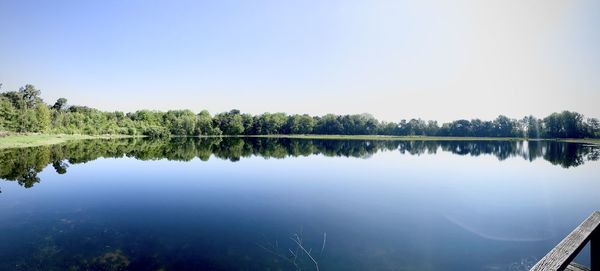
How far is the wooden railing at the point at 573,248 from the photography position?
91.0 inches

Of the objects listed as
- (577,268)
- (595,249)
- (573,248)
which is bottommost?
(577,268)

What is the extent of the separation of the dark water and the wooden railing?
20.2 feet

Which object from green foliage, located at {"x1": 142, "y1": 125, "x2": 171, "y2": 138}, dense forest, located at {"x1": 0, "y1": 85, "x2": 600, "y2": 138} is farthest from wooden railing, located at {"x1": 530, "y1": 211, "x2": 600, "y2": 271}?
green foliage, located at {"x1": 142, "y1": 125, "x2": 171, "y2": 138}

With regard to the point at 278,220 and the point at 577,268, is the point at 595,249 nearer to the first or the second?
the point at 577,268

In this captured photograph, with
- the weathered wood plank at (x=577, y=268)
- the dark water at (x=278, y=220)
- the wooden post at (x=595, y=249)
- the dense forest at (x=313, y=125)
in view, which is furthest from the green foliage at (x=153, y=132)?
the wooden post at (x=595, y=249)

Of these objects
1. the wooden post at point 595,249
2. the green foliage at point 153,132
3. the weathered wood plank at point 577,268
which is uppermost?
the green foliage at point 153,132

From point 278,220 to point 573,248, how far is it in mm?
11186

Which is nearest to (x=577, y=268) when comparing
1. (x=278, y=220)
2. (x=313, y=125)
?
(x=278, y=220)

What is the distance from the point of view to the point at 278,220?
502 inches

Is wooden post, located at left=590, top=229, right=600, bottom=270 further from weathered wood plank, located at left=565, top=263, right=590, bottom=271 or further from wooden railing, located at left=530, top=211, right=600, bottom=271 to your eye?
weathered wood plank, located at left=565, top=263, right=590, bottom=271

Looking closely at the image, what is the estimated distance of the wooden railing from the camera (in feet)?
7.59

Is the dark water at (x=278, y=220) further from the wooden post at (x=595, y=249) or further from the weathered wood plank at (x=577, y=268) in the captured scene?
the wooden post at (x=595, y=249)

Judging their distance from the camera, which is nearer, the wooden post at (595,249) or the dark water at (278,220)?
the wooden post at (595,249)

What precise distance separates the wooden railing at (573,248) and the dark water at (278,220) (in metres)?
6.16
